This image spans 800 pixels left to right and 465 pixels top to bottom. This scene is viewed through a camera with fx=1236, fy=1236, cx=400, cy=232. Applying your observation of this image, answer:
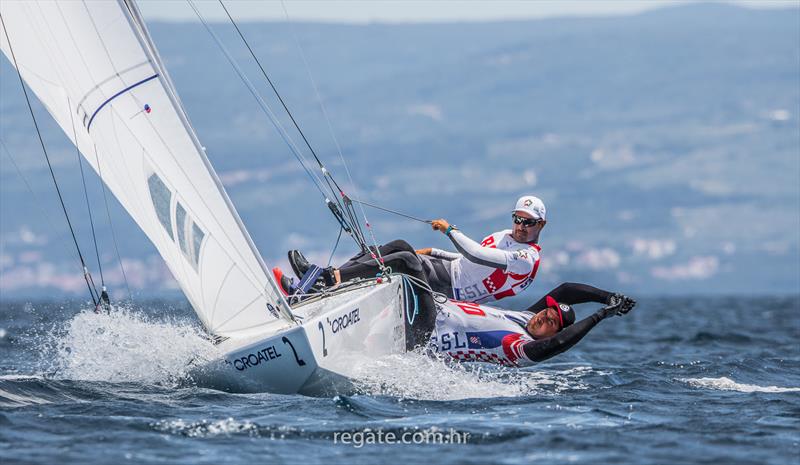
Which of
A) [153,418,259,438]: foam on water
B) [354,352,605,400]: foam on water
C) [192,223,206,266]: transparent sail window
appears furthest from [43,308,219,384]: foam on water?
[153,418,259,438]: foam on water

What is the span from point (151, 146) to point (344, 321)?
5.65ft

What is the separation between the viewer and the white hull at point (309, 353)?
7.93 meters

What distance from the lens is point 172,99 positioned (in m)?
7.86

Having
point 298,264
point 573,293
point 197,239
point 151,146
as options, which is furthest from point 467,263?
point 151,146

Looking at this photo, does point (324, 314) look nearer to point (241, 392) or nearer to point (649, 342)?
point (241, 392)

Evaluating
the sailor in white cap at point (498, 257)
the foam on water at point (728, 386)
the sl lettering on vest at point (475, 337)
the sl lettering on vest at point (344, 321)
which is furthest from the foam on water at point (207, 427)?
the foam on water at point (728, 386)

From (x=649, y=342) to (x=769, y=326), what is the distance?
8.21 meters

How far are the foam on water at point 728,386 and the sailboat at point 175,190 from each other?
310cm

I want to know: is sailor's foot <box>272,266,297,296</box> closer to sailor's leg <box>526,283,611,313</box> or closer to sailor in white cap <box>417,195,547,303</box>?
sailor in white cap <box>417,195,547,303</box>

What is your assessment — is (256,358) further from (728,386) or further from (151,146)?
(728,386)

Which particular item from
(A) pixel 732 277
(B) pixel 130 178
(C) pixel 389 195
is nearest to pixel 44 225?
(C) pixel 389 195

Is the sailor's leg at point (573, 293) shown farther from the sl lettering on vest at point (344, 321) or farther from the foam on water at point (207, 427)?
the foam on water at point (207, 427)

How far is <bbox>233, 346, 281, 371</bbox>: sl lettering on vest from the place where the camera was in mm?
7941

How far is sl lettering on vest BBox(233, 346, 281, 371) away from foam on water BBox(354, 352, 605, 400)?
0.77 m
